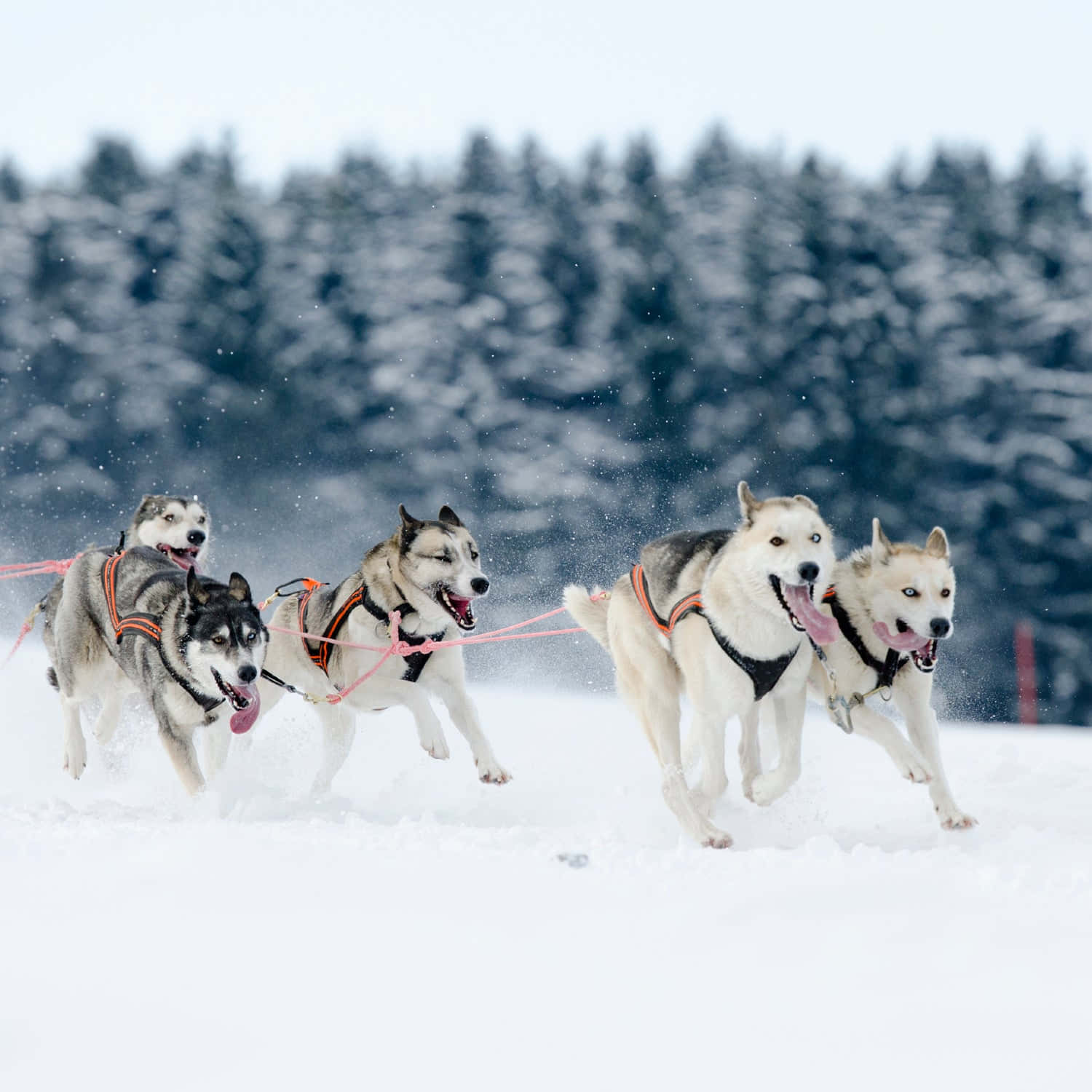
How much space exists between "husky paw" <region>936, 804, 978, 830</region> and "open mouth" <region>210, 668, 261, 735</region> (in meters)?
2.11

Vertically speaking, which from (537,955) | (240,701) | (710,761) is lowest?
(537,955)

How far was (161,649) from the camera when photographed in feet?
14.0

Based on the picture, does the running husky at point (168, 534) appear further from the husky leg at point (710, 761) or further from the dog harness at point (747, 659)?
the husky leg at point (710, 761)

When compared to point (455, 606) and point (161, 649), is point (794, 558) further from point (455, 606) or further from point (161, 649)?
point (161, 649)

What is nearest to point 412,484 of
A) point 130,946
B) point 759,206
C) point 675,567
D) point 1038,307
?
point 759,206

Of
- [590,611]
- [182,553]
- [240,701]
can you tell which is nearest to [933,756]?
[590,611]

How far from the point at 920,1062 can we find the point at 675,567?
1.99 metres

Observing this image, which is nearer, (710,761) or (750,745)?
(710,761)

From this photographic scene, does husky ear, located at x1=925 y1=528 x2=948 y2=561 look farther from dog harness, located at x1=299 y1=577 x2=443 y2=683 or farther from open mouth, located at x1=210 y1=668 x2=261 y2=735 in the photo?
open mouth, located at x1=210 y1=668 x2=261 y2=735

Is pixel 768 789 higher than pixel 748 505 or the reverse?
the reverse

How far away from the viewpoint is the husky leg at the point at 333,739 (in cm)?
486

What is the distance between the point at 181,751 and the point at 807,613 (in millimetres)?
2082

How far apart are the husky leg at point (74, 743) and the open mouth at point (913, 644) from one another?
2930 millimetres

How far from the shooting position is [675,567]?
3.90 meters
